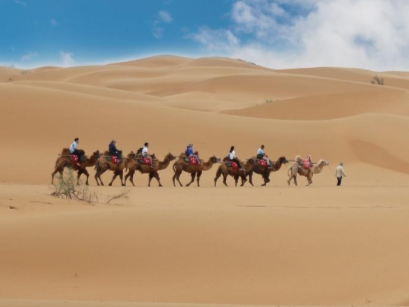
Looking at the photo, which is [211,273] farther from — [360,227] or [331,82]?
[331,82]

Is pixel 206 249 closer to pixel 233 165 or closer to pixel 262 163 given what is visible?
pixel 233 165

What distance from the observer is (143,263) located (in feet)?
37.2

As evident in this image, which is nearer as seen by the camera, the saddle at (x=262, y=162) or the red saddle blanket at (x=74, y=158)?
A: the red saddle blanket at (x=74, y=158)

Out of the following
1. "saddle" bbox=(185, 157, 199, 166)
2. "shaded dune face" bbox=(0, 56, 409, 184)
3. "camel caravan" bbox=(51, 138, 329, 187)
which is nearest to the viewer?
"camel caravan" bbox=(51, 138, 329, 187)

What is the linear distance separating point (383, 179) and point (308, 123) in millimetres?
11641

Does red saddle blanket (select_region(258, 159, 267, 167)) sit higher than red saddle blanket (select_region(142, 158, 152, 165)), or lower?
higher

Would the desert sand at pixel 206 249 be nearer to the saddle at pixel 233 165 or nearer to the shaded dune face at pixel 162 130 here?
the saddle at pixel 233 165

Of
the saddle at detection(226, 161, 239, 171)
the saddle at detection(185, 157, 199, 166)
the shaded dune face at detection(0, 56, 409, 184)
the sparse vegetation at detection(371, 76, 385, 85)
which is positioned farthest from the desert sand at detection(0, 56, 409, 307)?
the sparse vegetation at detection(371, 76, 385, 85)

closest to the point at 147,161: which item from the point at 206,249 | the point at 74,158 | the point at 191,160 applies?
the point at 191,160

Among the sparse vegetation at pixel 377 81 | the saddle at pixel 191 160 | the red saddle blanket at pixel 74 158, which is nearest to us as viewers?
the red saddle blanket at pixel 74 158

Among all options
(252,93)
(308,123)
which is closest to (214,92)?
(252,93)

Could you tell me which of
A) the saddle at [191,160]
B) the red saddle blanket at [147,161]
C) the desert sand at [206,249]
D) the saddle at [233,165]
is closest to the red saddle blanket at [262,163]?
the saddle at [233,165]

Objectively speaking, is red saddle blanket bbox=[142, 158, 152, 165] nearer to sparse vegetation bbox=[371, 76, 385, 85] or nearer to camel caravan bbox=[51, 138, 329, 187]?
camel caravan bbox=[51, 138, 329, 187]

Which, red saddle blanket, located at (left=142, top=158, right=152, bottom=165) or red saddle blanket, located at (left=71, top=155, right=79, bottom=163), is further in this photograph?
red saddle blanket, located at (left=142, top=158, right=152, bottom=165)
